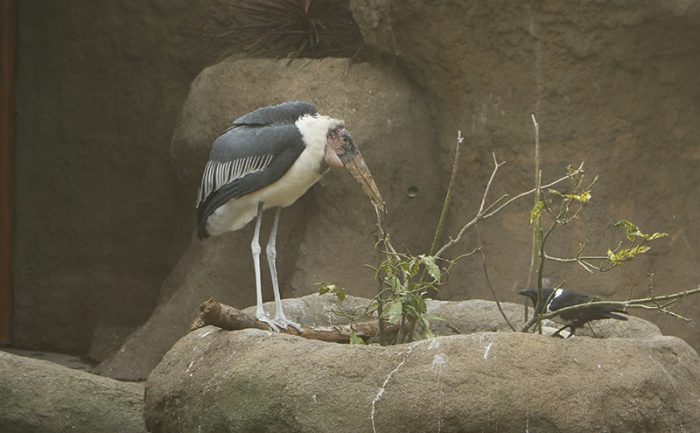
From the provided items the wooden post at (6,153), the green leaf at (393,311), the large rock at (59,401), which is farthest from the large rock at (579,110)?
the wooden post at (6,153)

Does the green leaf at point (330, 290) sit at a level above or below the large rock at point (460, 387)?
above

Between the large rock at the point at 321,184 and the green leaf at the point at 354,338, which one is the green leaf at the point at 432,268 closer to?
the green leaf at the point at 354,338

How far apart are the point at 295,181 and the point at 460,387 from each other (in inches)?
72.1

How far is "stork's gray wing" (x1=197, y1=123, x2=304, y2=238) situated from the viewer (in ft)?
19.9

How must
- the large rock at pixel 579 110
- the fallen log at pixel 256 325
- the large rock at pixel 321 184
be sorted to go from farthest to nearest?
the large rock at pixel 321 184
the large rock at pixel 579 110
the fallen log at pixel 256 325

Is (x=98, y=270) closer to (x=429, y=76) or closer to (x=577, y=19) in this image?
(x=429, y=76)

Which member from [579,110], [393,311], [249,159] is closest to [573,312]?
[393,311]

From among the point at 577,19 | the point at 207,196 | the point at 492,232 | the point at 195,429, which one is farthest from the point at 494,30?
the point at 195,429

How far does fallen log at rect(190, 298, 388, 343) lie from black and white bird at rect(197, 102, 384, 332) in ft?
0.57

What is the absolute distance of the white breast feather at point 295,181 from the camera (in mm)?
6059

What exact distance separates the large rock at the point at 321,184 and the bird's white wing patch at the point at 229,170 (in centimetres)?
160

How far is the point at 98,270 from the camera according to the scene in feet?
33.1

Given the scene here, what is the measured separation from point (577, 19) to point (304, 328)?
2.64 m

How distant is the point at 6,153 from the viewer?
9.98 metres
